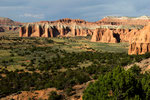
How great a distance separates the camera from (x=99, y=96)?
42.2 feet

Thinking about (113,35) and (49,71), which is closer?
(49,71)

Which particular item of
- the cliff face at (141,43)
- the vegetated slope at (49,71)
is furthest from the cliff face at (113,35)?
the vegetated slope at (49,71)

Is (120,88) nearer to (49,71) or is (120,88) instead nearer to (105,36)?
(49,71)

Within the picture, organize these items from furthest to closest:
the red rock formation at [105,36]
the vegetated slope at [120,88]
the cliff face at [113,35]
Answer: the cliff face at [113,35] → the red rock formation at [105,36] → the vegetated slope at [120,88]

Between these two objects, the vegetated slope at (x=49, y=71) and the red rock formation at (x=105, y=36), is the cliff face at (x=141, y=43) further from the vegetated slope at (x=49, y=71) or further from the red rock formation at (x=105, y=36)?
the red rock formation at (x=105, y=36)

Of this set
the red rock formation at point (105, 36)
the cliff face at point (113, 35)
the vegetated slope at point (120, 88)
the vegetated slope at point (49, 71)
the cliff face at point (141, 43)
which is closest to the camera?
the vegetated slope at point (120, 88)

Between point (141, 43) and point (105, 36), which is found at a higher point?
point (105, 36)

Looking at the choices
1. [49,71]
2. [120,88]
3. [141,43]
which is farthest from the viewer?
[141,43]

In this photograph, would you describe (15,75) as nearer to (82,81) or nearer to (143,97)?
(82,81)

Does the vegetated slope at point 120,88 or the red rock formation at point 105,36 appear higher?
the red rock formation at point 105,36

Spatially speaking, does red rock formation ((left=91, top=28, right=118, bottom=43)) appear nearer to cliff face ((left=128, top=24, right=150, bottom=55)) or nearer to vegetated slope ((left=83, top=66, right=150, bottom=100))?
cliff face ((left=128, top=24, right=150, bottom=55))

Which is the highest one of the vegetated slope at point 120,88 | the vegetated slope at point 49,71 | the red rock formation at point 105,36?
the red rock formation at point 105,36

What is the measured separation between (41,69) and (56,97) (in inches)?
847

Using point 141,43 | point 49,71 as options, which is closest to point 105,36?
point 141,43
